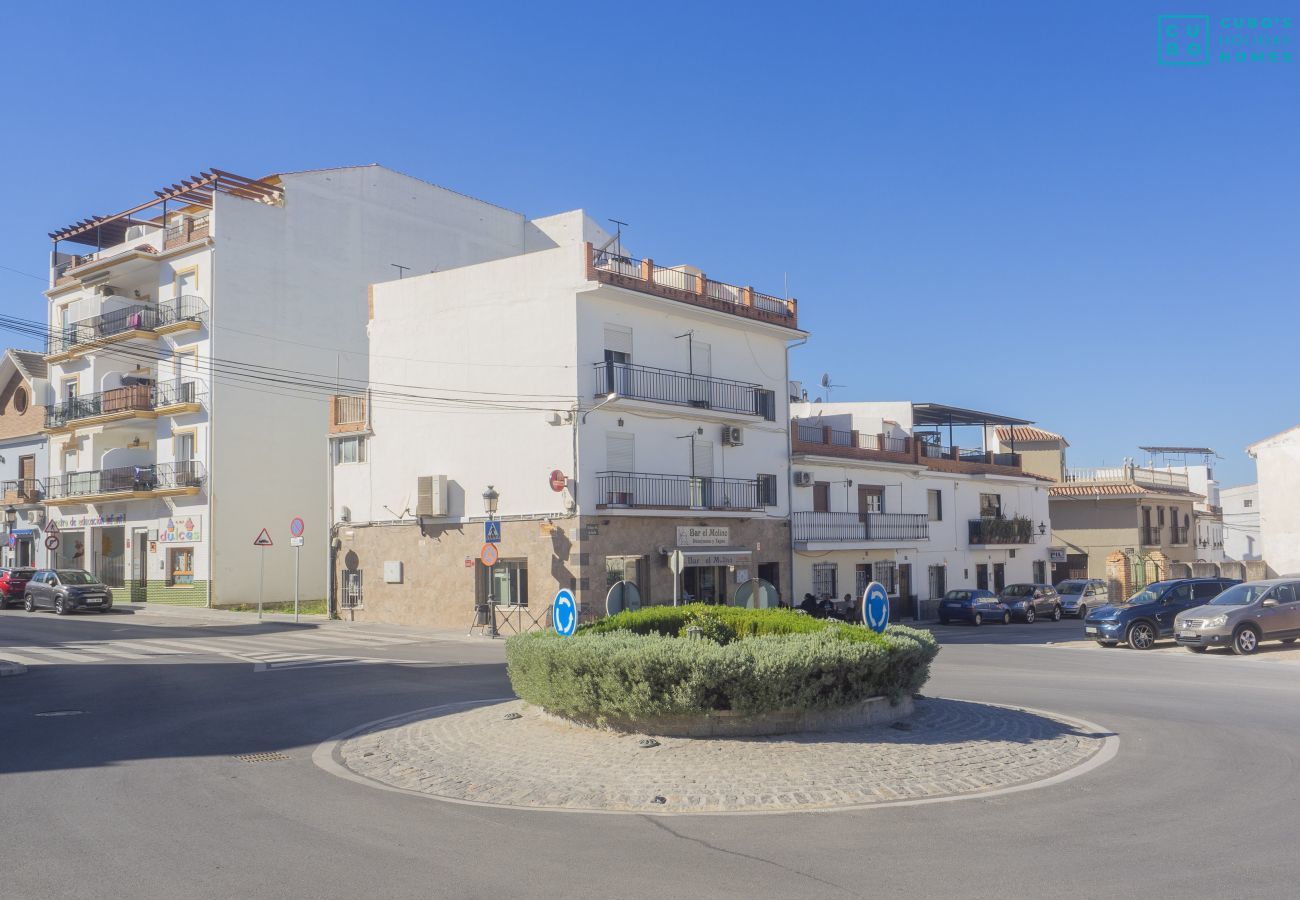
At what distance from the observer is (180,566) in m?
40.3

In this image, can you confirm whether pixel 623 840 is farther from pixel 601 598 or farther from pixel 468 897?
pixel 601 598

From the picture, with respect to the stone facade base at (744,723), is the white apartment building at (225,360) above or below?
above

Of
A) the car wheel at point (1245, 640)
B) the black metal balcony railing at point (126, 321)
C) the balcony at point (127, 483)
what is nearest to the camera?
the car wheel at point (1245, 640)

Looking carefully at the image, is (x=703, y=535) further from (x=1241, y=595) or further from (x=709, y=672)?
(x=709, y=672)

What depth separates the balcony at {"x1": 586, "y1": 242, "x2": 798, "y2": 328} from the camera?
30844 millimetres

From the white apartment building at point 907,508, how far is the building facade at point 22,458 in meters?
34.6

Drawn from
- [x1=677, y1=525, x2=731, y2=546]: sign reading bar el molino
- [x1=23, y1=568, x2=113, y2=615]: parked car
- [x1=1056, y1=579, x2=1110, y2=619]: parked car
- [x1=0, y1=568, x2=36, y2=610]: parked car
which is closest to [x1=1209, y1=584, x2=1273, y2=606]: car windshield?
[x1=677, y1=525, x2=731, y2=546]: sign reading bar el molino

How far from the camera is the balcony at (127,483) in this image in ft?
129

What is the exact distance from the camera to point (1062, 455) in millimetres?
57188

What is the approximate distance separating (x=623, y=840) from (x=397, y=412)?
28183 mm

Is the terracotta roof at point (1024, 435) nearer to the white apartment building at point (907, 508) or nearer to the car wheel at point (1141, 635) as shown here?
the white apartment building at point (907, 508)

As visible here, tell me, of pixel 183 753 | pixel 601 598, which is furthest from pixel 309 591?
pixel 183 753

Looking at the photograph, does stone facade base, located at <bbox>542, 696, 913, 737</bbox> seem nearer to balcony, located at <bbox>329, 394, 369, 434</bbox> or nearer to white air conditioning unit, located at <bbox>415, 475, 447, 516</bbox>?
white air conditioning unit, located at <bbox>415, 475, 447, 516</bbox>

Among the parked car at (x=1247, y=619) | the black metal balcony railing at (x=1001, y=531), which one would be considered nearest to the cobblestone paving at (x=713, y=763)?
the parked car at (x=1247, y=619)
